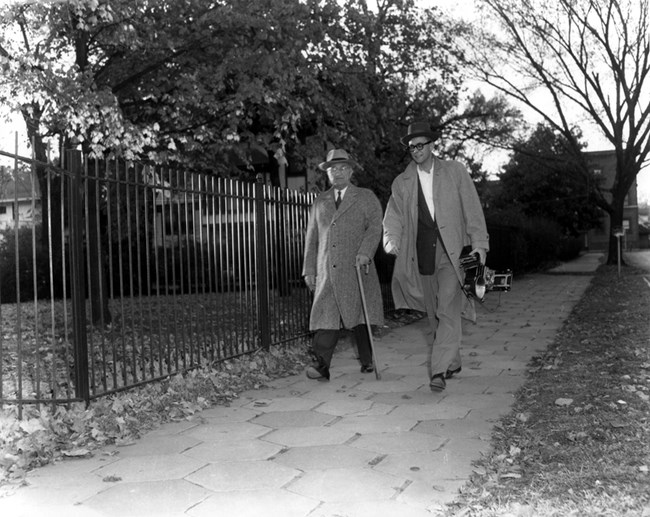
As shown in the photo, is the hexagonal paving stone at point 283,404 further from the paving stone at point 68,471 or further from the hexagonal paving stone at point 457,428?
the paving stone at point 68,471

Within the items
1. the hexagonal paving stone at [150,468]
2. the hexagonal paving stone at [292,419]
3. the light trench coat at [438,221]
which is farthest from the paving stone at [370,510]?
the light trench coat at [438,221]

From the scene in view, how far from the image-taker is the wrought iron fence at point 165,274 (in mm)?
4539

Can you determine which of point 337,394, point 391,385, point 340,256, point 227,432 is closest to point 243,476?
point 227,432

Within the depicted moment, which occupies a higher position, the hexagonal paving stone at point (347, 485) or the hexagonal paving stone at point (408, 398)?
the hexagonal paving stone at point (408, 398)

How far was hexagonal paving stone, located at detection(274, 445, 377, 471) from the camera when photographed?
3621 millimetres

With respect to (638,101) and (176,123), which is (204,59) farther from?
(638,101)

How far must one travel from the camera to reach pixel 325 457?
12.3 feet

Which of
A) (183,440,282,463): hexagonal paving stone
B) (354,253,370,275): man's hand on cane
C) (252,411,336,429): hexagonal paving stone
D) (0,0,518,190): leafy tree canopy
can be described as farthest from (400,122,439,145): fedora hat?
(0,0,518,190): leafy tree canopy

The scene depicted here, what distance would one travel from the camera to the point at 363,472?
11.4 ft

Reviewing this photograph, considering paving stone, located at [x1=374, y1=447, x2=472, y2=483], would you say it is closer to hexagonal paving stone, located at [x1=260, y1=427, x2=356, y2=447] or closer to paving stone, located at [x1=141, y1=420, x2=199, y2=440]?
hexagonal paving stone, located at [x1=260, y1=427, x2=356, y2=447]

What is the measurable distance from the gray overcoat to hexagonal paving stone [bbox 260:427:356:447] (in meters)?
1.55

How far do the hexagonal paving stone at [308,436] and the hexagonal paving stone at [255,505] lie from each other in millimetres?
827

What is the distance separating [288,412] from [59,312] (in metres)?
8.00

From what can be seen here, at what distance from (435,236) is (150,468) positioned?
278 centimetres
